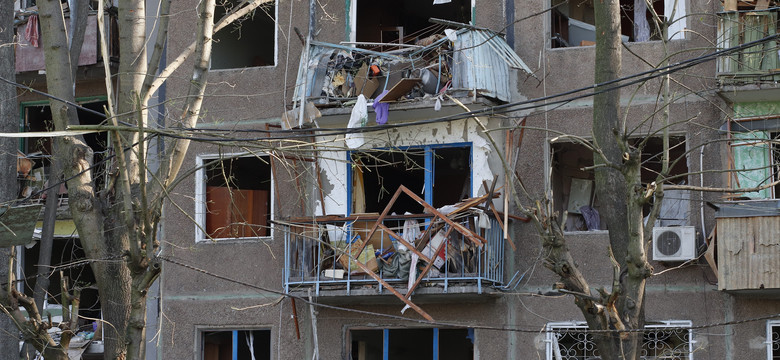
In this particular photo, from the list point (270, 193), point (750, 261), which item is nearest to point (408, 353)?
point (270, 193)

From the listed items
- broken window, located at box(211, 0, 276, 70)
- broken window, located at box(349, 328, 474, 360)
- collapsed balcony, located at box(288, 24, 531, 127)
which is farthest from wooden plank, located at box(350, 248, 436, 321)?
broken window, located at box(211, 0, 276, 70)

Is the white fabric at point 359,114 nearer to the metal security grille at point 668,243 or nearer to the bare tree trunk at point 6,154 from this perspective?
the metal security grille at point 668,243

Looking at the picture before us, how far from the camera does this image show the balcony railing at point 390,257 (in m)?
16.4

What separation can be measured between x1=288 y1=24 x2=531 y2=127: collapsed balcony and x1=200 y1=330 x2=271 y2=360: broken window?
4012 mm

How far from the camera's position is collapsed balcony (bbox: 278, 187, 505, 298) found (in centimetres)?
1628

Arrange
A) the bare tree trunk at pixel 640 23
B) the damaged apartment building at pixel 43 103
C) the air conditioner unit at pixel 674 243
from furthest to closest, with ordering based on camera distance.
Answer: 1. the damaged apartment building at pixel 43 103
2. the bare tree trunk at pixel 640 23
3. the air conditioner unit at pixel 674 243

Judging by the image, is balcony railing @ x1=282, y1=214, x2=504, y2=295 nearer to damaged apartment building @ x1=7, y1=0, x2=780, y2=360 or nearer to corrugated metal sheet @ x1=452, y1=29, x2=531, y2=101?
damaged apartment building @ x1=7, y1=0, x2=780, y2=360

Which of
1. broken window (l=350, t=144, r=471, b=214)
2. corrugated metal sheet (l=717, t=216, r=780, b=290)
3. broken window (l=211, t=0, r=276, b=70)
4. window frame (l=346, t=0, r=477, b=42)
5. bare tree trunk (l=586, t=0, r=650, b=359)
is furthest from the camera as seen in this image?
broken window (l=211, t=0, r=276, b=70)

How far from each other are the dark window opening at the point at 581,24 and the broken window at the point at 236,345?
6890 millimetres

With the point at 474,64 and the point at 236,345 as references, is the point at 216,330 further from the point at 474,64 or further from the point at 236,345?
the point at 474,64

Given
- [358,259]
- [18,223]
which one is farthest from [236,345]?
[18,223]

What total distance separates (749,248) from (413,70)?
568 cm

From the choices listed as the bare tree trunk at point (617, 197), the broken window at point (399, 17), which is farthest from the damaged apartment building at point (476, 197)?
the bare tree trunk at point (617, 197)

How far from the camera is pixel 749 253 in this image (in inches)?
592
